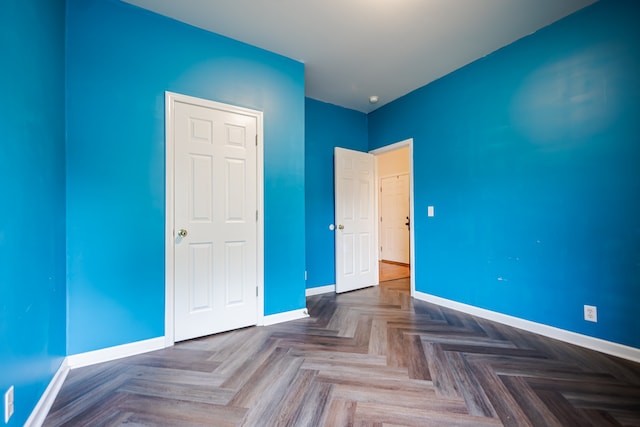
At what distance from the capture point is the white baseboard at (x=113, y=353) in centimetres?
187

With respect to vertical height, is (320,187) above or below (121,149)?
below

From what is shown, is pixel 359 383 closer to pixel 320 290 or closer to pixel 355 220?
pixel 320 290

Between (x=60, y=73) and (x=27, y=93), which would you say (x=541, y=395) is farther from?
(x=60, y=73)

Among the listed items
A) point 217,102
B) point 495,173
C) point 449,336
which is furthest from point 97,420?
point 495,173

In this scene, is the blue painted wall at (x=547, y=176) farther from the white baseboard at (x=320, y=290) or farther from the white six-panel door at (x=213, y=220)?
the white six-panel door at (x=213, y=220)

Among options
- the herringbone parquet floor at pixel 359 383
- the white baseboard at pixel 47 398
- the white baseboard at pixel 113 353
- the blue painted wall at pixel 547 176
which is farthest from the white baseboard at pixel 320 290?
the white baseboard at pixel 47 398

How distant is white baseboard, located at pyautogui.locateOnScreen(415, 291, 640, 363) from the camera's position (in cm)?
194

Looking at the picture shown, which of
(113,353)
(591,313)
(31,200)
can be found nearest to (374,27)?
(31,200)

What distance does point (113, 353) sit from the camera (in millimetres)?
1978

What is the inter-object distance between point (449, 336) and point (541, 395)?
0.82 m

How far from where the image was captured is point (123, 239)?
202cm

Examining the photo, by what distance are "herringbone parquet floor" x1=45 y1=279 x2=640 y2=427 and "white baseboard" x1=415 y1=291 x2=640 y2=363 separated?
9 centimetres

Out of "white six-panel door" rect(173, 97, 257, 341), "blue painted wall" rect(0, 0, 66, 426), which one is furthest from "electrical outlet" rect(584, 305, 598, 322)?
"blue painted wall" rect(0, 0, 66, 426)

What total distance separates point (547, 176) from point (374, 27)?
79.4 inches
